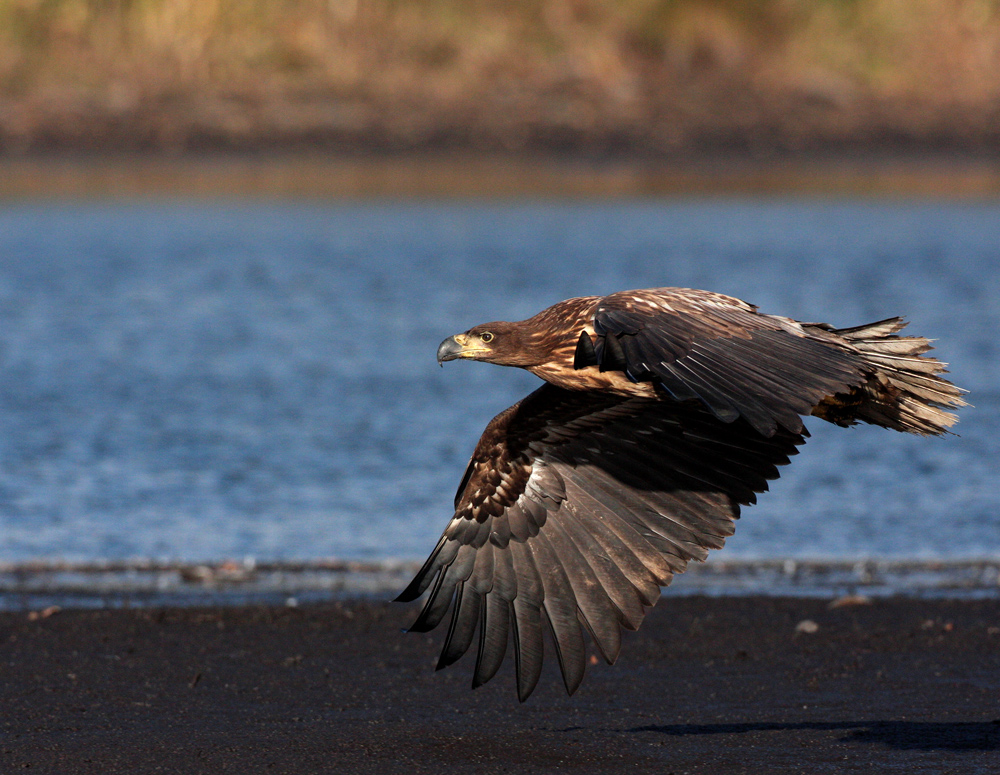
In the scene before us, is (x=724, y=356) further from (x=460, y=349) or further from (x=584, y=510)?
(x=460, y=349)

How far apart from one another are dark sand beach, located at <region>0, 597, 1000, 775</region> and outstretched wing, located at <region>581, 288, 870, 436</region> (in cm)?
141

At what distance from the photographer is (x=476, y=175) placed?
32531 millimetres

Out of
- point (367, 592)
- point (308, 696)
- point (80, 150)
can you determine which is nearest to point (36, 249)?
point (80, 150)

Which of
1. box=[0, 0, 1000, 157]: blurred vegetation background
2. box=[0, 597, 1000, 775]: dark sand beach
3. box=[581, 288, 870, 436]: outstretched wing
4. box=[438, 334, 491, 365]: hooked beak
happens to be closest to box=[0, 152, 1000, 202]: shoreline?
box=[0, 0, 1000, 157]: blurred vegetation background

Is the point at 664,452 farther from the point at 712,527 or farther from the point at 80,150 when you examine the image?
the point at 80,150

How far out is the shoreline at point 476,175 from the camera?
1217 inches

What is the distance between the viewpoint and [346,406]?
44.7 feet

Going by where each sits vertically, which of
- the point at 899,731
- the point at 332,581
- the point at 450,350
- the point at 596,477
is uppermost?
the point at 450,350

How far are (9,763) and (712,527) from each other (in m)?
2.51

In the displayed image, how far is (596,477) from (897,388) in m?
1.08

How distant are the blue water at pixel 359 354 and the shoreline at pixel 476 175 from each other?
4.61ft

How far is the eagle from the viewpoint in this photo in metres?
5.32

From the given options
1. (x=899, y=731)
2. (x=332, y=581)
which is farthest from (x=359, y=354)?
(x=899, y=731)

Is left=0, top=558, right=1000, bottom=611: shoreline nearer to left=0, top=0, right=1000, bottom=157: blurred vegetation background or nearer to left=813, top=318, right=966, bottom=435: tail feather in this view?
left=813, top=318, right=966, bottom=435: tail feather
